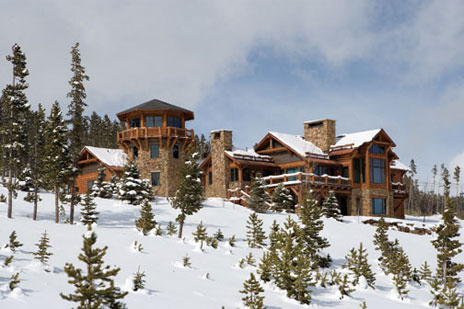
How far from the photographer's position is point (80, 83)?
170 feet

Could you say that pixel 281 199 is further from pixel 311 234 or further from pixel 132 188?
pixel 311 234

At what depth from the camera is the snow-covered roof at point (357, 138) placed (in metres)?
45.5

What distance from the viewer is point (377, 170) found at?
4694 cm

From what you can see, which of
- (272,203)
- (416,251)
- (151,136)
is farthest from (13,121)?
(416,251)

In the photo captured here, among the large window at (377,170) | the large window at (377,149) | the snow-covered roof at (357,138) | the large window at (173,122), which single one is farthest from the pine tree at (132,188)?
the large window at (377,149)

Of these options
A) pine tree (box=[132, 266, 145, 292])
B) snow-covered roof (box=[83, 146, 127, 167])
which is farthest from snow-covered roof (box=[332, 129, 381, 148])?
pine tree (box=[132, 266, 145, 292])

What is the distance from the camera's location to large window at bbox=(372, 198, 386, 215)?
46.3 m

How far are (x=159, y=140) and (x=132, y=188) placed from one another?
10041mm

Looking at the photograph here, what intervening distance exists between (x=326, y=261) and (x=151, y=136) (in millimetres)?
26051

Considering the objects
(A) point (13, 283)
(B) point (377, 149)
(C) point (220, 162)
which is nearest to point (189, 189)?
(A) point (13, 283)

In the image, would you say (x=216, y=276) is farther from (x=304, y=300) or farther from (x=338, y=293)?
(x=338, y=293)

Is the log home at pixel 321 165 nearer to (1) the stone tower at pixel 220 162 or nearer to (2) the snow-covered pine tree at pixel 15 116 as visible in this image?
(1) the stone tower at pixel 220 162

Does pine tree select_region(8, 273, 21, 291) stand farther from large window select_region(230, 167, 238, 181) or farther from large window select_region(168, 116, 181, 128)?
large window select_region(168, 116, 181, 128)

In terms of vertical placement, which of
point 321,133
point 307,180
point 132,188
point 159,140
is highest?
point 321,133
